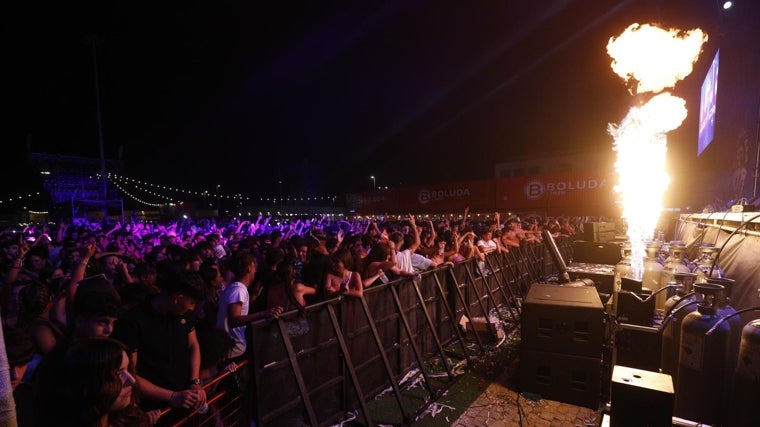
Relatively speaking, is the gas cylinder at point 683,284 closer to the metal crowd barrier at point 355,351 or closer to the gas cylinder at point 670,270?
the gas cylinder at point 670,270

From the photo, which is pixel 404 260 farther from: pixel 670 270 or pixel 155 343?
pixel 155 343

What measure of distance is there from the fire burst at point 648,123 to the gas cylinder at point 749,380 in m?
5.32

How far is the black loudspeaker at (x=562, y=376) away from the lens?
4.71 m

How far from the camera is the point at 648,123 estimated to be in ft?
44.8

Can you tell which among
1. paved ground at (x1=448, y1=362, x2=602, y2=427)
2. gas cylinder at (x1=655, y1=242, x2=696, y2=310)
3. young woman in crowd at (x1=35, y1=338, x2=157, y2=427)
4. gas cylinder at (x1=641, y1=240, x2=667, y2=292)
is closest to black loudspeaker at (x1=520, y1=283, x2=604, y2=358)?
paved ground at (x1=448, y1=362, x2=602, y2=427)

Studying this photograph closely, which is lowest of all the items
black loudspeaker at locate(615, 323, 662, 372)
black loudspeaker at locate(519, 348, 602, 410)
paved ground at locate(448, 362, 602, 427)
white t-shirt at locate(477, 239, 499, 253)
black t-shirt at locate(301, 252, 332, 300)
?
paved ground at locate(448, 362, 602, 427)

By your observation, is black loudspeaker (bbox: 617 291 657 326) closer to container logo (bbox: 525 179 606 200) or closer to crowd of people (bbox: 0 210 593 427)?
crowd of people (bbox: 0 210 593 427)

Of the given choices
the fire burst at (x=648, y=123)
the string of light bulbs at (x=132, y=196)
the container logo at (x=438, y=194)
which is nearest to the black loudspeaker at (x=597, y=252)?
the fire burst at (x=648, y=123)

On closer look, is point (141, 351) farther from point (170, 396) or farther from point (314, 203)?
point (314, 203)

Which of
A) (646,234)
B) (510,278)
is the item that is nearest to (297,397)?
(510,278)

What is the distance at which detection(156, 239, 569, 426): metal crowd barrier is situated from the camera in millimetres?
3877

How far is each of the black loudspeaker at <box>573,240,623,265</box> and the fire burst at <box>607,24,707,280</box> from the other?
0.62m

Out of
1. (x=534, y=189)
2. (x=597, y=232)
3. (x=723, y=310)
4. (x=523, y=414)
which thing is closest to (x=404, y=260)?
(x=523, y=414)

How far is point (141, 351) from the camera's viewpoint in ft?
10.3
